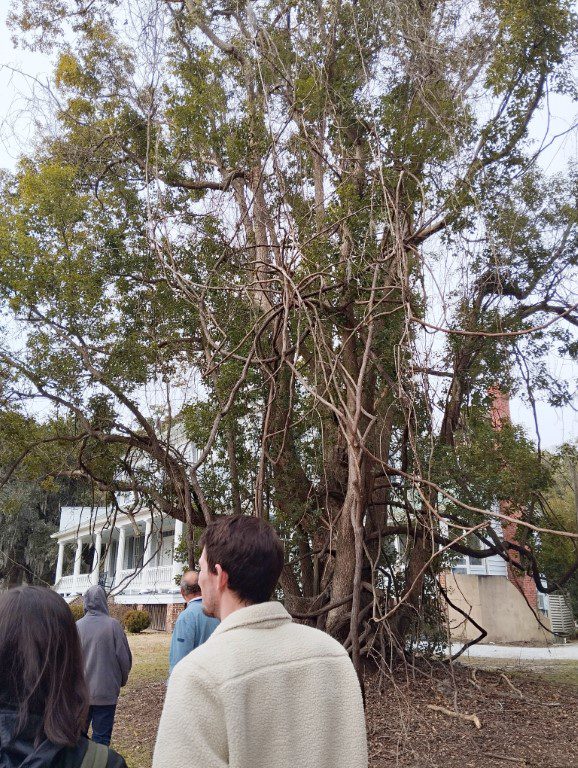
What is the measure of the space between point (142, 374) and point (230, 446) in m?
1.73

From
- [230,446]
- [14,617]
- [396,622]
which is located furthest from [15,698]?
[396,622]

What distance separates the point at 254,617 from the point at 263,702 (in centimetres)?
20

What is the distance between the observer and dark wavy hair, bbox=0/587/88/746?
170cm

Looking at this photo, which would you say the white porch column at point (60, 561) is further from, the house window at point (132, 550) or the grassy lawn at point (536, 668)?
the grassy lawn at point (536, 668)

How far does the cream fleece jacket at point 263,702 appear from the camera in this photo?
159 cm

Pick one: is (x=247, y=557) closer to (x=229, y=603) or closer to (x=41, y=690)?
(x=229, y=603)

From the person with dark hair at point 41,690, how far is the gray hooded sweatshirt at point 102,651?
3772mm

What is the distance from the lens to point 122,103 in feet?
34.3

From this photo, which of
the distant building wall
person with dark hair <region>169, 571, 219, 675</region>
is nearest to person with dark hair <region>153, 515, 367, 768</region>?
person with dark hair <region>169, 571, 219, 675</region>

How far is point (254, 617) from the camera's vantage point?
179 centimetres

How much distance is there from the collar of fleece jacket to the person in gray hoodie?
392cm

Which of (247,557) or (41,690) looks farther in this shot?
(247,557)

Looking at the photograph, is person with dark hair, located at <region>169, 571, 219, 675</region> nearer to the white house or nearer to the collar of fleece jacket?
the collar of fleece jacket

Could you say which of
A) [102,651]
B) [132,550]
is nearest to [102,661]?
[102,651]
